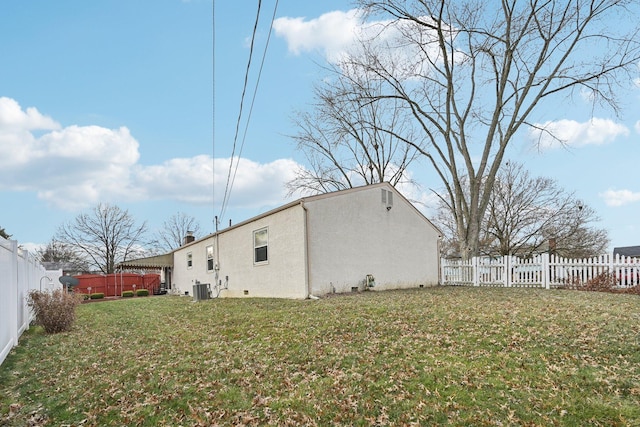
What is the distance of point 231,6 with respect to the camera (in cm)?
818

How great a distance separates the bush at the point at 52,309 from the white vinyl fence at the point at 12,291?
0.22 meters

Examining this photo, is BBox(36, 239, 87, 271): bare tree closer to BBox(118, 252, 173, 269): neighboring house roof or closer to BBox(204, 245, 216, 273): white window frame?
BBox(118, 252, 173, 269): neighboring house roof

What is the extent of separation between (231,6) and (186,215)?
41.5 meters

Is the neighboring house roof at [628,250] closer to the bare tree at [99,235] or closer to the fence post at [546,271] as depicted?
the fence post at [546,271]

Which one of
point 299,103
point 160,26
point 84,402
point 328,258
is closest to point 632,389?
point 84,402

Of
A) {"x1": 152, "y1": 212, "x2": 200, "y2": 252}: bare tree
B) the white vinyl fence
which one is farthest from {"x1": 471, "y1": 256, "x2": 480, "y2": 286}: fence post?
{"x1": 152, "y1": 212, "x2": 200, "y2": 252}: bare tree

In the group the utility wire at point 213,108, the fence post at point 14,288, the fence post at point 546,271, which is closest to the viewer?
the fence post at point 14,288

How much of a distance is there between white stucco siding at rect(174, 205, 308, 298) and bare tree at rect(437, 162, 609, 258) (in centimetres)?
1652

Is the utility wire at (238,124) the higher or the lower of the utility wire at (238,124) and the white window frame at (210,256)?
the higher

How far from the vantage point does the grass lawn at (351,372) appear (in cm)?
377

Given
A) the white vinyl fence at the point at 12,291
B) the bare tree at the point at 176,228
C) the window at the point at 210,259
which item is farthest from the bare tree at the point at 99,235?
the white vinyl fence at the point at 12,291

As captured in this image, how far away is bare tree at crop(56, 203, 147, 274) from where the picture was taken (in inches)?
1503

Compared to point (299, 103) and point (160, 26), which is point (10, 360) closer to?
point (160, 26)

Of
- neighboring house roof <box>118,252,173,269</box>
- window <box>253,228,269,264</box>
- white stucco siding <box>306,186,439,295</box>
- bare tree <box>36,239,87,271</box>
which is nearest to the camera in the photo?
white stucco siding <box>306,186,439,295</box>
